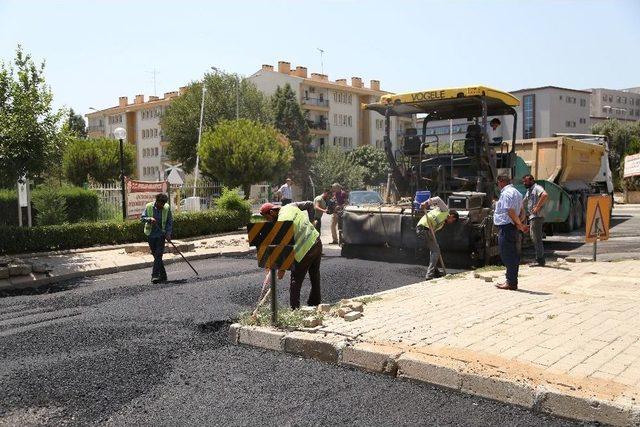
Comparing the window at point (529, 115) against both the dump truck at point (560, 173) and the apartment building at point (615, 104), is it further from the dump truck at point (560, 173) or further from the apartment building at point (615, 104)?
the dump truck at point (560, 173)

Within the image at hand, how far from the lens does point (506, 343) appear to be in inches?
194

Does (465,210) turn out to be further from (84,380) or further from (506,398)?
(84,380)

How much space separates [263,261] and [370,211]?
5537 millimetres

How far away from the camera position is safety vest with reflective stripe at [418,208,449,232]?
30.8ft

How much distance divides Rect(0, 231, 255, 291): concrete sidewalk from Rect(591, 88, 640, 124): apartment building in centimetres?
9103

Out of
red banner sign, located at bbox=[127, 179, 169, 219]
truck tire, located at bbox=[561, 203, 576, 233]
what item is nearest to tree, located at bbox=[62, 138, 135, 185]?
red banner sign, located at bbox=[127, 179, 169, 219]

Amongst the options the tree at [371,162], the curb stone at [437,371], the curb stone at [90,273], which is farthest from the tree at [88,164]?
the curb stone at [437,371]

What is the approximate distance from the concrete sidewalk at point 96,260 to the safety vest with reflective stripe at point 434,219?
5.47 meters

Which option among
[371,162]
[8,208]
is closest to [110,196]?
[8,208]

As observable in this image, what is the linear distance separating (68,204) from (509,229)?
518 inches

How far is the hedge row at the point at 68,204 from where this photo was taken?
52.7 ft

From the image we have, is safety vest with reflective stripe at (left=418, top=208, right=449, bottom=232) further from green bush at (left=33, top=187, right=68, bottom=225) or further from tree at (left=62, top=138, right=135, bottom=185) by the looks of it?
tree at (left=62, top=138, right=135, bottom=185)

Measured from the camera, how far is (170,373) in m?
4.81

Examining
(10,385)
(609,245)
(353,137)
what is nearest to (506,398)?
(10,385)
